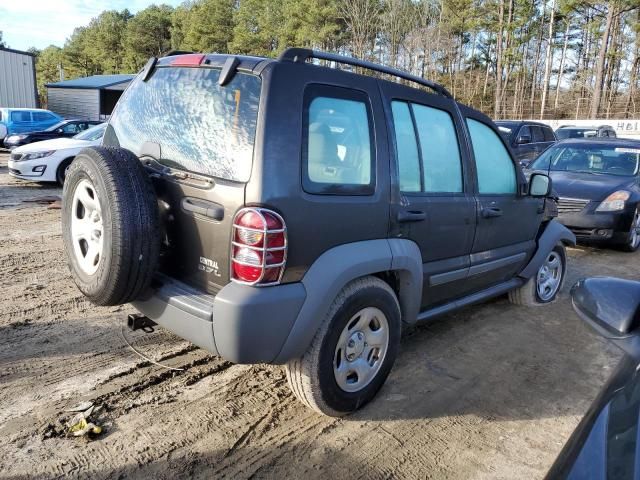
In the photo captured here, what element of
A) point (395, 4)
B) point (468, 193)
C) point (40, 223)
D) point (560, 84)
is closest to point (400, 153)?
point (468, 193)

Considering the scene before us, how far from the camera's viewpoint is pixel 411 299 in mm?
3188

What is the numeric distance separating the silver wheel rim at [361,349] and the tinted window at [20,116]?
19241 mm

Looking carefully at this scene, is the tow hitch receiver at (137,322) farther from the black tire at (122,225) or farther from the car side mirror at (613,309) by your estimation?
the car side mirror at (613,309)

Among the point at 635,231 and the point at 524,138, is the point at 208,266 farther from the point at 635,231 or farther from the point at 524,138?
the point at 524,138

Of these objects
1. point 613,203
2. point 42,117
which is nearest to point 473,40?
point 42,117

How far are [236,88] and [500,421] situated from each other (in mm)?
2507

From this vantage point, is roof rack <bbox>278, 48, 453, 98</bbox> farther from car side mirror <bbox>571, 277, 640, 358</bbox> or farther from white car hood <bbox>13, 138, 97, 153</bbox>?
white car hood <bbox>13, 138, 97, 153</bbox>

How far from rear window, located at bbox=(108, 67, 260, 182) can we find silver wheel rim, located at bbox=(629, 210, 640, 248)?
22.7 feet

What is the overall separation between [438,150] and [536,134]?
11867mm

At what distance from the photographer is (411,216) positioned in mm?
3070

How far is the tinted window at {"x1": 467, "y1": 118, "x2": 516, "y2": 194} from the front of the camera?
385cm

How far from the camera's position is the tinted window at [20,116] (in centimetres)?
1772

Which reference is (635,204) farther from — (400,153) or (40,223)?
(40,223)

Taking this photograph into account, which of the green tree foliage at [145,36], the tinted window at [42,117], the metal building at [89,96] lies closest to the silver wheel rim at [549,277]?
the tinted window at [42,117]
